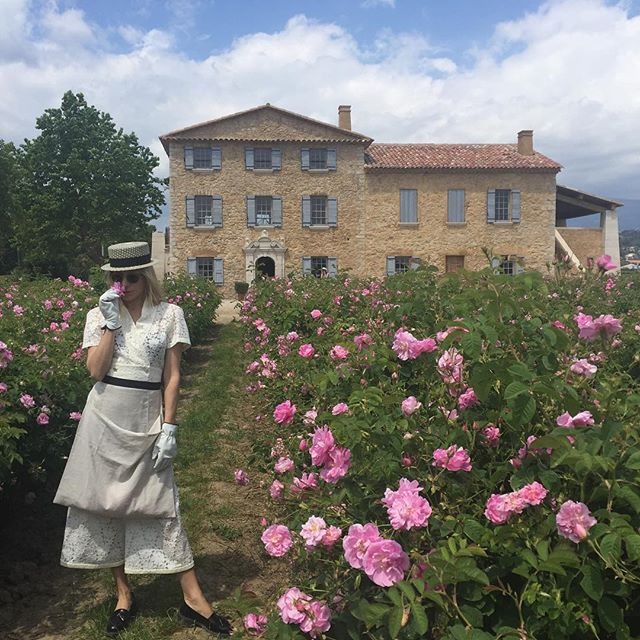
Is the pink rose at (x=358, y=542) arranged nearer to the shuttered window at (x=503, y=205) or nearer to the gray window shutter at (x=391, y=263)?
the gray window shutter at (x=391, y=263)

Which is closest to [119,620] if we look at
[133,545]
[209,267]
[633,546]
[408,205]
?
[133,545]

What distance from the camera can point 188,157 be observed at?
24.9 meters

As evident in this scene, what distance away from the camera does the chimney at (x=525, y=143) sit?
1029 inches

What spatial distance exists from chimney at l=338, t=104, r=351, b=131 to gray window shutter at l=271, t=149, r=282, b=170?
3180 millimetres

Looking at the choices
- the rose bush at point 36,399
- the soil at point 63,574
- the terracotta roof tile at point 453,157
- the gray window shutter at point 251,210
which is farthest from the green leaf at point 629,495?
the terracotta roof tile at point 453,157

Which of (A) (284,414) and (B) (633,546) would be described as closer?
(B) (633,546)

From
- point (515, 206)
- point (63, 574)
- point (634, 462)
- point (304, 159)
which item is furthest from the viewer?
point (515, 206)

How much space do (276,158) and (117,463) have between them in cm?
2343

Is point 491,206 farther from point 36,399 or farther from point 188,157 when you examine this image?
point 36,399

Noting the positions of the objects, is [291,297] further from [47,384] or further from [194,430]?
[47,384]

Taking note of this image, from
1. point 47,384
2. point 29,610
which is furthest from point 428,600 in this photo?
point 47,384

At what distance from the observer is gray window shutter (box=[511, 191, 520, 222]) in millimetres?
25594

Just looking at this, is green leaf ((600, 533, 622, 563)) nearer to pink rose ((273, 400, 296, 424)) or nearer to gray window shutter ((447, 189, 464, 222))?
pink rose ((273, 400, 296, 424))

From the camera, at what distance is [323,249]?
25.7 m
